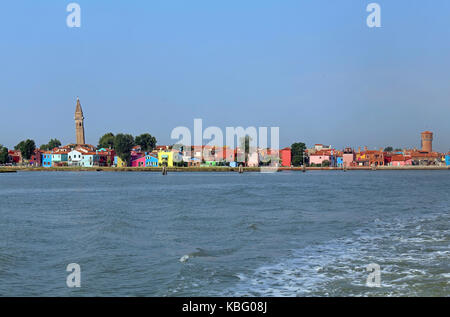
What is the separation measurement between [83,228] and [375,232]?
33.5ft

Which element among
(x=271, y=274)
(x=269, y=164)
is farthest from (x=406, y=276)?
(x=269, y=164)

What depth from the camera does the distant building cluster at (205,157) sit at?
406 feet

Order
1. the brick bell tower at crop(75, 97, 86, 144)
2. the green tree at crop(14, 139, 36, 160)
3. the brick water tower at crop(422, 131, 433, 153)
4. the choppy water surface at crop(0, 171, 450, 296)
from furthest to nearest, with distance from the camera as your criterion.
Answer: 1. the brick water tower at crop(422, 131, 433, 153)
2. the brick bell tower at crop(75, 97, 86, 144)
3. the green tree at crop(14, 139, 36, 160)
4. the choppy water surface at crop(0, 171, 450, 296)

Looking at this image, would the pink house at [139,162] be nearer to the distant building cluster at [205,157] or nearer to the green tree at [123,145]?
the distant building cluster at [205,157]

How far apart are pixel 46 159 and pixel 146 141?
95.8 ft

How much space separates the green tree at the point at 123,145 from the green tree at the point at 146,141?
73.5 ft

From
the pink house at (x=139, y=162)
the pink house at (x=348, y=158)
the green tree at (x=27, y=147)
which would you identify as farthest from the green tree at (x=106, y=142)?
the pink house at (x=348, y=158)

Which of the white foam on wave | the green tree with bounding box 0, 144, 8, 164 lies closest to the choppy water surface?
the white foam on wave

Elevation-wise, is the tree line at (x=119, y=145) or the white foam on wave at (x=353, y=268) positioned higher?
the tree line at (x=119, y=145)

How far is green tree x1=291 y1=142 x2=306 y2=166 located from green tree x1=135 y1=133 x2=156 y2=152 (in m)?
41.7

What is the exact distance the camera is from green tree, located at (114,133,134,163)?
11847 cm

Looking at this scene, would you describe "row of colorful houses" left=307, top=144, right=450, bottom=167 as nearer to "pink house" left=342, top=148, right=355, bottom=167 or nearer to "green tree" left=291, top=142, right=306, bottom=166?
"pink house" left=342, top=148, right=355, bottom=167
